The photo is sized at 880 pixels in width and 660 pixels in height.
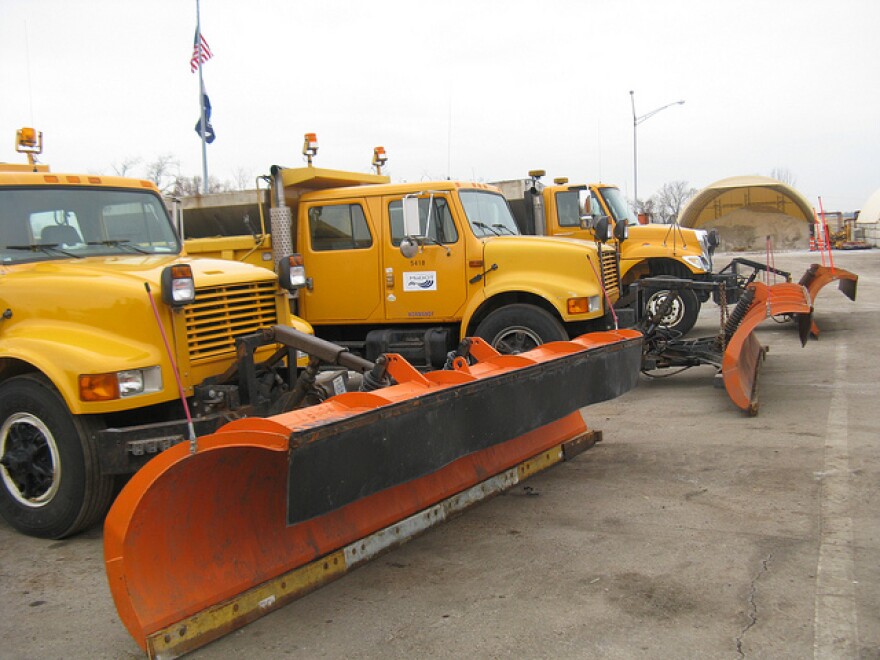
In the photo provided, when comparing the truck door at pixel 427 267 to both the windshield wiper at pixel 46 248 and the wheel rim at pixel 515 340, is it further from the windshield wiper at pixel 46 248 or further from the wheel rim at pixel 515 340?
the windshield wiper at pixel 46 248

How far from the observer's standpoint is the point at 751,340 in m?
8.89

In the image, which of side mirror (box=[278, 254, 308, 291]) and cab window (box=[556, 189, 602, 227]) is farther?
cab window (box=[556, 189, 602, 227])

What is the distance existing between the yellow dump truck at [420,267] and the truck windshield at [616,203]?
3.68 metres

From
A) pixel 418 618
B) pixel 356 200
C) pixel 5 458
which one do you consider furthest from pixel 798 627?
pixel 356 200

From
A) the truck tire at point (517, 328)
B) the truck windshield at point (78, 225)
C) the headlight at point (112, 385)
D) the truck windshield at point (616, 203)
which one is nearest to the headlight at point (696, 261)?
the truck windshield at point (616, 203)

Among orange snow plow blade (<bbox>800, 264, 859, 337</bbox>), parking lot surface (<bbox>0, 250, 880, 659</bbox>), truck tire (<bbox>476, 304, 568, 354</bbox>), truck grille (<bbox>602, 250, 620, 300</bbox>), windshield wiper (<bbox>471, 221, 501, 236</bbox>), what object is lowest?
parking lot surface (<bbox>0, 250, 880, 659</bbox>)

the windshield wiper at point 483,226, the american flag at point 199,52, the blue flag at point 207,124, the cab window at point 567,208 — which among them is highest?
the american flag at point 199,52

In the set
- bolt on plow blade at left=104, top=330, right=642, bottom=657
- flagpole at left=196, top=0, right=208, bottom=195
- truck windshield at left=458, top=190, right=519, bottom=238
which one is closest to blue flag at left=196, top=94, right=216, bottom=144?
flagpole at left=196, top=0, right=208, bottom=195

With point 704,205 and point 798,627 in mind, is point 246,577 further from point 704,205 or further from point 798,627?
point 704,205

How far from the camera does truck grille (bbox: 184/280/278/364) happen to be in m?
5.28

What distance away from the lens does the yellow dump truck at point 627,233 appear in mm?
12414

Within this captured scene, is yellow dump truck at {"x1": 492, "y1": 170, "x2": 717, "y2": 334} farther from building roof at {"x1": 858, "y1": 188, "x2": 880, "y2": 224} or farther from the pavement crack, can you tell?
building roof at {"x1": 858, "y1": 188, "x2": 880, "y2": 224}

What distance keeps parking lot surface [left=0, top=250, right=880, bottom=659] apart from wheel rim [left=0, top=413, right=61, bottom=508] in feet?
1.08

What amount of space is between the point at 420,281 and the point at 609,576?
5.02 metres
